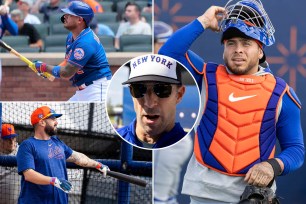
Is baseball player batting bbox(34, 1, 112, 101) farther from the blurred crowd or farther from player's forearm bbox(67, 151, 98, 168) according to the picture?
the blurred crowd

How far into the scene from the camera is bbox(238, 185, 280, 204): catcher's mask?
3510mm

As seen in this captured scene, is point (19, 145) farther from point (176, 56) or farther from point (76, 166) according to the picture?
point (176, 56)

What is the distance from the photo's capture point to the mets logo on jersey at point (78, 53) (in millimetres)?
5170

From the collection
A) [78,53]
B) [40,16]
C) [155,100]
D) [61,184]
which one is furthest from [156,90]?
[40,16]

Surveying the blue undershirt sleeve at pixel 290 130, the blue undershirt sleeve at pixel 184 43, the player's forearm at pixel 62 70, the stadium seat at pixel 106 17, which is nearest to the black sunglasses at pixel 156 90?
the blue undershirt sleeve at pixel 184 43

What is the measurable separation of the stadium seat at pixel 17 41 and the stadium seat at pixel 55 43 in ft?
0.62

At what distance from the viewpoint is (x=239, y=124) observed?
3.73 meters

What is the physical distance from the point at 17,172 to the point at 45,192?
0.31 metres

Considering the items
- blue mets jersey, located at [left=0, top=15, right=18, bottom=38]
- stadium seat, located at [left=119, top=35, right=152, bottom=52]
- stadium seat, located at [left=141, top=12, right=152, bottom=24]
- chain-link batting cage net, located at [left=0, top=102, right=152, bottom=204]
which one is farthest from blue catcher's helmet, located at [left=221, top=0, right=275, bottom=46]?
blue mets jersey, located at [left=0, top=15, right=18, bottom=38]

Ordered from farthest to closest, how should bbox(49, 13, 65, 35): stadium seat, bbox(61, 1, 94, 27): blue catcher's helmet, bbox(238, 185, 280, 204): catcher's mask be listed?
bbox(49, 13, 65, 35): stadium seat
bbox(61, 1, 94, 27): blue catcher's helmet
bbox(238, 185, 280, 204): catcher's mask

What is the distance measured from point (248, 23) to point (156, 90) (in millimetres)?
530

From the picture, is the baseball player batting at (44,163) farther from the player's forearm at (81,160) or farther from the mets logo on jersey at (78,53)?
the mets logo on jersey at (78,53)

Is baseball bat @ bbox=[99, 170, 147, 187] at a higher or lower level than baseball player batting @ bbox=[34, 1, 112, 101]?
lower

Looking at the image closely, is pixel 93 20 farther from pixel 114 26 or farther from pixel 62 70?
pixel 62 70
